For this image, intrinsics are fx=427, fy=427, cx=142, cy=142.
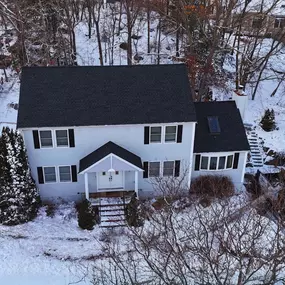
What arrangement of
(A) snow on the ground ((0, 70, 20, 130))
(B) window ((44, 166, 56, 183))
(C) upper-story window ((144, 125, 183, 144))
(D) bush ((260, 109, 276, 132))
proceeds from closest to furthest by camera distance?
(C) upper-story window ((144, 125, 183, 144)), (B) window ((44, 166, 56, 183)), (A) snow on the ground ((0, 70, 20, 130)), (D) bush ((260, 109, 276, 132))

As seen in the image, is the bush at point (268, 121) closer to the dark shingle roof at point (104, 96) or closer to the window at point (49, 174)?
the dark shingle roof at point (104, 96)

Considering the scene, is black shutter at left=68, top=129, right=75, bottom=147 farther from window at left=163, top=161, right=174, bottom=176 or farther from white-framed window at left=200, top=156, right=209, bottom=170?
white-framed window at left=200, top=156, right=209, bottom=170

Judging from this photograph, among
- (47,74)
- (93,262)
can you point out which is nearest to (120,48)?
(47,74)

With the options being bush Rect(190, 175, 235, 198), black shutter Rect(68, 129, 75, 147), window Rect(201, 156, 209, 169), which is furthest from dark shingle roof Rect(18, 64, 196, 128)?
bush Rect(190, 175, 235, 198)

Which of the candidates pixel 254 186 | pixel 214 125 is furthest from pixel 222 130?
pixel 254 186

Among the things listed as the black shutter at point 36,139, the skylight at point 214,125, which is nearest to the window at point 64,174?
the black shutter at point 36,139

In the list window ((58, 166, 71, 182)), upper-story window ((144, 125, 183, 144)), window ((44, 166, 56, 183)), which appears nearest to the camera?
upper-story window ((144, 125, 183, 144))

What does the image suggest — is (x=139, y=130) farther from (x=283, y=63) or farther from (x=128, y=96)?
(x=283, y=63)
